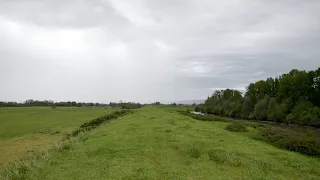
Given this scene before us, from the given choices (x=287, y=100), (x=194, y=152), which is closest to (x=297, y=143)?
(x=194, y=152)

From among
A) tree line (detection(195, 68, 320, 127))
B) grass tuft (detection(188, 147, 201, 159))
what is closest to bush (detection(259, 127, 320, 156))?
grass tuft (detection(188, 147, 201, 159))

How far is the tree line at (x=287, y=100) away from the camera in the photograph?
78.1m

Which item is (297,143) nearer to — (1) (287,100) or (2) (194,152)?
(2) (194,152)

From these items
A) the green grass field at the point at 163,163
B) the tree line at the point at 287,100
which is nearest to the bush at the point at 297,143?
the green grass field at the point at 163,163

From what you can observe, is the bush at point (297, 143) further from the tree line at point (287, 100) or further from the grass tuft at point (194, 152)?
the tree line at point (287, 100)

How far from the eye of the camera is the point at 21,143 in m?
38.5

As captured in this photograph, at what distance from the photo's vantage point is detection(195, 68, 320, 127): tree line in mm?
78125

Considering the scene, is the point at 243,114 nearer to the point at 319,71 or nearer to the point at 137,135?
the point at 319,71

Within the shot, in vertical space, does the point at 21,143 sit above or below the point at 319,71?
below

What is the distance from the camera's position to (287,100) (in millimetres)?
86438

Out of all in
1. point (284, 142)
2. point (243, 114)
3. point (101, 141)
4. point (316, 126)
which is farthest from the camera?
point (243, 114)

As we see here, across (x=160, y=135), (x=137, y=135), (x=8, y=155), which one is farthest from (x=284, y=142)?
(x=8, y=155)

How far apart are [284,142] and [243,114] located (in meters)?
85.7

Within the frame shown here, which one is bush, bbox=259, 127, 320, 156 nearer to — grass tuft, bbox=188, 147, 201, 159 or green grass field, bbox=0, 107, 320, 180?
green grass field, bbox=0, 107, 320, 180
